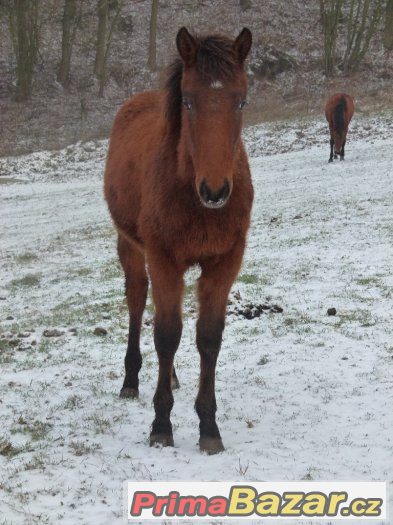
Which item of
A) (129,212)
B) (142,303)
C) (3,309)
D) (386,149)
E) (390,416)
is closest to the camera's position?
(390,416)

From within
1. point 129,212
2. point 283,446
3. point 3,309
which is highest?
point 129,212

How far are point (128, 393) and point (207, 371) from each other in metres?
1.19

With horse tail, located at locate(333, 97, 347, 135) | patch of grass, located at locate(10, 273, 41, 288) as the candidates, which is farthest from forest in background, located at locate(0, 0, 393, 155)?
patch of grass, located at locate(10, 273, 41, 288)

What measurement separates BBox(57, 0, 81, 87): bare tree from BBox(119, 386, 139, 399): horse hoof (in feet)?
89.9

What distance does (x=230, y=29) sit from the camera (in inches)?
1334

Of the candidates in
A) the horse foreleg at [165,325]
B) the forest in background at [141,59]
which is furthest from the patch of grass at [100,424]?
the forest in background at [141,59]

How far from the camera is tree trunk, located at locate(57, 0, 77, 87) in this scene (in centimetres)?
2898

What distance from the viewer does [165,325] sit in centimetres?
399

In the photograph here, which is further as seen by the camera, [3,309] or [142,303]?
[3,309]

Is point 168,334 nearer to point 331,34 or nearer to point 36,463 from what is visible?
point 36,463

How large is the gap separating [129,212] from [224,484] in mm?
2262

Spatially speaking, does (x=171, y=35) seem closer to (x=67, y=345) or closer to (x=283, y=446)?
(x=67, y=345)

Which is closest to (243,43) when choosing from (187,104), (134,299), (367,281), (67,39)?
(187,104)

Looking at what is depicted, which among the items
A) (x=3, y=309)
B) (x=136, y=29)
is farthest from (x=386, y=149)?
(x=136, y=29)
